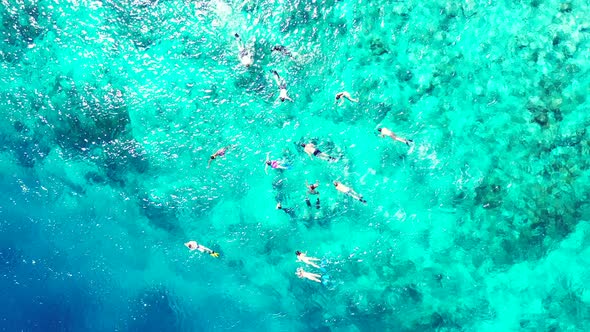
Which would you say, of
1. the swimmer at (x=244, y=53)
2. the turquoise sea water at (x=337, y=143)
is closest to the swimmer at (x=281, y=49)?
the turquoise sea water at (x=337, y=143)

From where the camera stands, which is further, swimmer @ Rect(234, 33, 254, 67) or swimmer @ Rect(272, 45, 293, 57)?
swimmer @ Rect(234, 33, 254, 67)

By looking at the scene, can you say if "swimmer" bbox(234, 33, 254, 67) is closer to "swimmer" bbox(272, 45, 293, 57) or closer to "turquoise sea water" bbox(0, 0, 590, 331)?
"turquoise sea water" bbox(0, 0, 590, 331)

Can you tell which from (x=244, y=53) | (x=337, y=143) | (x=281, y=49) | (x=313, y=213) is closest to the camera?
(x=281, y=49)

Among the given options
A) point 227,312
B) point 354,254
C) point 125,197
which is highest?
point 354,254

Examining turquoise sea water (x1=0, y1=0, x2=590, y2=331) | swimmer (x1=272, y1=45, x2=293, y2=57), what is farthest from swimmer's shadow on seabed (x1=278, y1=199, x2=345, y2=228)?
swimmer (x1=272, y1=45, x2=293, y2=57)

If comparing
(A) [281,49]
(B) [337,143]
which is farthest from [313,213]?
(A) [281,49]

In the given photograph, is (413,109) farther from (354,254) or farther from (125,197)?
(125,197)

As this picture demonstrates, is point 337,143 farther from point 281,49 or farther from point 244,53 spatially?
point 244,53

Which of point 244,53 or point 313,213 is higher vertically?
point 244,53

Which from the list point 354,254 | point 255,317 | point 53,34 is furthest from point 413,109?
point 255,317
